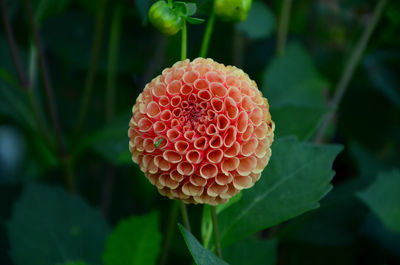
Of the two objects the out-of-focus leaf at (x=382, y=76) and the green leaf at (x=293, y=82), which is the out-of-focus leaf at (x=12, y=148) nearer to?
the green leaf at (x=293, y=82)

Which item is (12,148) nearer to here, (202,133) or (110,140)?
(110,140)

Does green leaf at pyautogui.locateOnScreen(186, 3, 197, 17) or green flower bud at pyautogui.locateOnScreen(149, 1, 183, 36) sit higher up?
green leaf at pyautogui.locateOnScreen(186, 3, 197, 17)

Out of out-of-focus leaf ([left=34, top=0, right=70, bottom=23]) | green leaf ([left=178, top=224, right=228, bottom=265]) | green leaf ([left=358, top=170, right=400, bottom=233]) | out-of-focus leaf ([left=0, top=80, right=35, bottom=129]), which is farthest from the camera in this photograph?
out-of-focus leaf ([left=0, top=80, right=35, bottom=129])

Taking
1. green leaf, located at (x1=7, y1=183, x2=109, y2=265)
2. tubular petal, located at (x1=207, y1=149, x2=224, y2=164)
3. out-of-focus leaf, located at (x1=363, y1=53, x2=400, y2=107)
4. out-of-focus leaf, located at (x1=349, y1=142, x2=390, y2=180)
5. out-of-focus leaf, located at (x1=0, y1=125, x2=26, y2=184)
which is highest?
out-of-focus leaf, located at (x1=363, y1=53, x2=400, y2=107)

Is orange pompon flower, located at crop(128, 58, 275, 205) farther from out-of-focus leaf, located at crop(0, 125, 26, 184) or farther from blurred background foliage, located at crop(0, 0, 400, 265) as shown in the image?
out-of-focus leaf, located at crop(0, 125, 26, 184)

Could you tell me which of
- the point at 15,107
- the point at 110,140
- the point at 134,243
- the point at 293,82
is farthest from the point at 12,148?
the point at 134,243

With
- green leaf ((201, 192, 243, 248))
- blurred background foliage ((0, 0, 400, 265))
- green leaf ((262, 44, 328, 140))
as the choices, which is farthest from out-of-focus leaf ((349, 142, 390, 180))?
green leaf ((201, 192, 243, 248))

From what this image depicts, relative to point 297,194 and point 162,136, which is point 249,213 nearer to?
point 297,194

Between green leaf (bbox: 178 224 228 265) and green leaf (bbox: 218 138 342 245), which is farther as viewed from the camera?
green leaf (bbox: 218 138 342 245)
